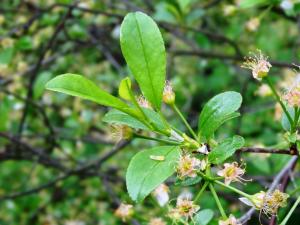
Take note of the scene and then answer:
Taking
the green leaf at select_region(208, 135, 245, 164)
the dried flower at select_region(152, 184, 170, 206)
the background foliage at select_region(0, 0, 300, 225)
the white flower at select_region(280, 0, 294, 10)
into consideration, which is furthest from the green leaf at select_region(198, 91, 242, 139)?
the background foliage at select_region(0, 0, 300, 225)

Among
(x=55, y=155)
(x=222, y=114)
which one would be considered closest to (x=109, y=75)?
(x=55, y=155)

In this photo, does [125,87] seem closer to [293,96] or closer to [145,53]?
[145,53]

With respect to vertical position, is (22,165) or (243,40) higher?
(243,40)

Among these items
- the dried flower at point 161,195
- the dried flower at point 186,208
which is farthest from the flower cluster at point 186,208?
the dried flower at point 161,195

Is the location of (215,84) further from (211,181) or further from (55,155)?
(211,181)

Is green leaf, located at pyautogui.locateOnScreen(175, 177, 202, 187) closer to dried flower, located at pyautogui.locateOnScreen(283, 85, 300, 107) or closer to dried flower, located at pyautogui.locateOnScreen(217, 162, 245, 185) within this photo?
dried flower, located at pyautogui.locateOnScreen(217, 162, 245, 185)
